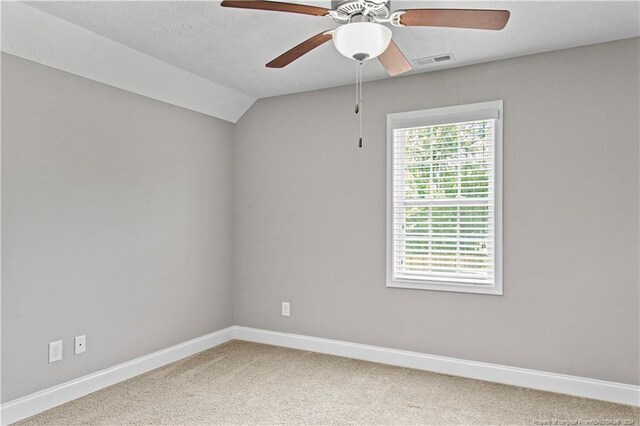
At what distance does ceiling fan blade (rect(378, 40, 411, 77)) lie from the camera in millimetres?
2410

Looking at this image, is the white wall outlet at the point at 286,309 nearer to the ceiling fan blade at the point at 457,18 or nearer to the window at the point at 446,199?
the window at the point at 446,199

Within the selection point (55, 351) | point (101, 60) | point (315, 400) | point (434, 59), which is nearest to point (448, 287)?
point (315, 400)

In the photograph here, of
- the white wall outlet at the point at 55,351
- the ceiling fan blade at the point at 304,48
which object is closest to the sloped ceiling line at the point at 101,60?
the ceiling fan blade at the point at 304,48

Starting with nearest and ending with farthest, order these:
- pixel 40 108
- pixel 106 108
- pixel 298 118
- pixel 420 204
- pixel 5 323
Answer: pixel 5 323 < pixel 40 108 < pixel 106 108 < pixel 420 204 < pixel 298 118

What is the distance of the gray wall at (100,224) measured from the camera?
280 centimetres

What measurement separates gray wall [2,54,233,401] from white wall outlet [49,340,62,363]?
0.14 ft

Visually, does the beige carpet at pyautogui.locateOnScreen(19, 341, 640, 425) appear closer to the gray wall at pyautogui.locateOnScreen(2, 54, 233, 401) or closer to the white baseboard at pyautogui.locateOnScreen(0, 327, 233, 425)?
the white baseboard at pyautogui.locateOnScreen(0, 327, 233, 425)

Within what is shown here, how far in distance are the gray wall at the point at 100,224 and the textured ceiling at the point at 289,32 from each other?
22.0 inches

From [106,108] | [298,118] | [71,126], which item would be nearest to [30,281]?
[71,126]

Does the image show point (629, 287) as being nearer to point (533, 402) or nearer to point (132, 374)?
point (533, 402)

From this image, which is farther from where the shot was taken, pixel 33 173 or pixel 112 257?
pixel 112 257

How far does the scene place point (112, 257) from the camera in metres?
3.39

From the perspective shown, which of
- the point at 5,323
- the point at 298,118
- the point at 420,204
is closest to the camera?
the point at 5,323

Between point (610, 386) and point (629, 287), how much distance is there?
68 cm
